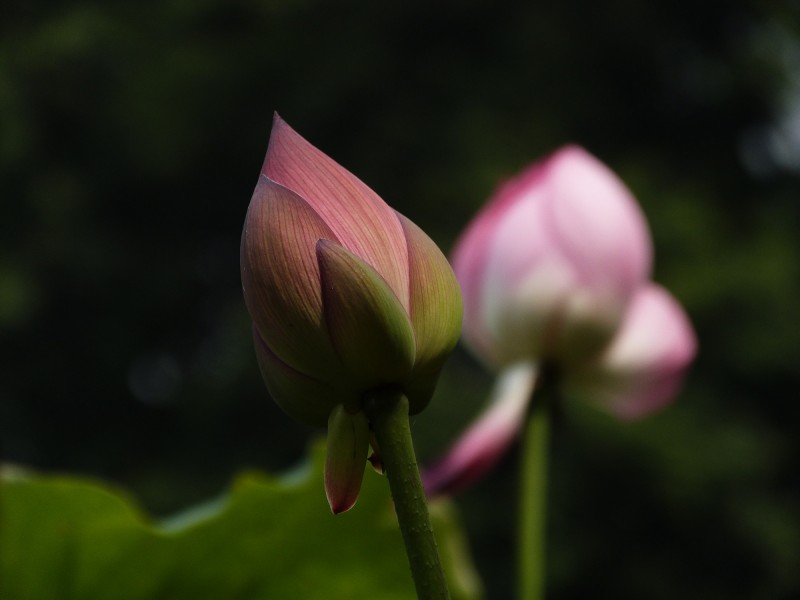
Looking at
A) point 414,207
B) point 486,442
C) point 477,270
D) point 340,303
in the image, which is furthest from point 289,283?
point 414,207

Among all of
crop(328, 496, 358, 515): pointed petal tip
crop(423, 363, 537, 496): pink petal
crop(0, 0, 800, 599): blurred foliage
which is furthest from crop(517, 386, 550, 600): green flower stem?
crop(0, 0, 800, 599): blurred foliage

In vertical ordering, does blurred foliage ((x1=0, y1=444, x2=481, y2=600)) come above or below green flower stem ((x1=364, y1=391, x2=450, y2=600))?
below

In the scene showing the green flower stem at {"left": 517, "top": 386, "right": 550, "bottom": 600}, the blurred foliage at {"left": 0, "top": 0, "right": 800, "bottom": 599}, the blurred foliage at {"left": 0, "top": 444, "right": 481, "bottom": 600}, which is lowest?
the blurred foliage at {"left": 0, "top": 0, "right": 800, "bottom": 599}

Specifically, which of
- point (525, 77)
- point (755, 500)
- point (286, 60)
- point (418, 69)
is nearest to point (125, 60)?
point (286, 60)

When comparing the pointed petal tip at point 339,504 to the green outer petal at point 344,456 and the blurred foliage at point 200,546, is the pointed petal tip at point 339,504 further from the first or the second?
the blurred foliage at point 200,546

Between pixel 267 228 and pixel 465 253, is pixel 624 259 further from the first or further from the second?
pixel 267 228

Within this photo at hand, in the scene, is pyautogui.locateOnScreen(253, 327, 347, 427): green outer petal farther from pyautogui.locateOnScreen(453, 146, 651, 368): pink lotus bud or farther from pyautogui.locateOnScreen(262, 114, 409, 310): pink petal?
pyautogui.locateOnScreen(453, 146, 651, 368): pink lotus bud

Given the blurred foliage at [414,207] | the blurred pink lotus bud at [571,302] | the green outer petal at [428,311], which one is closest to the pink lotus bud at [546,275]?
the blurred pink lotus bud at [571,302]
